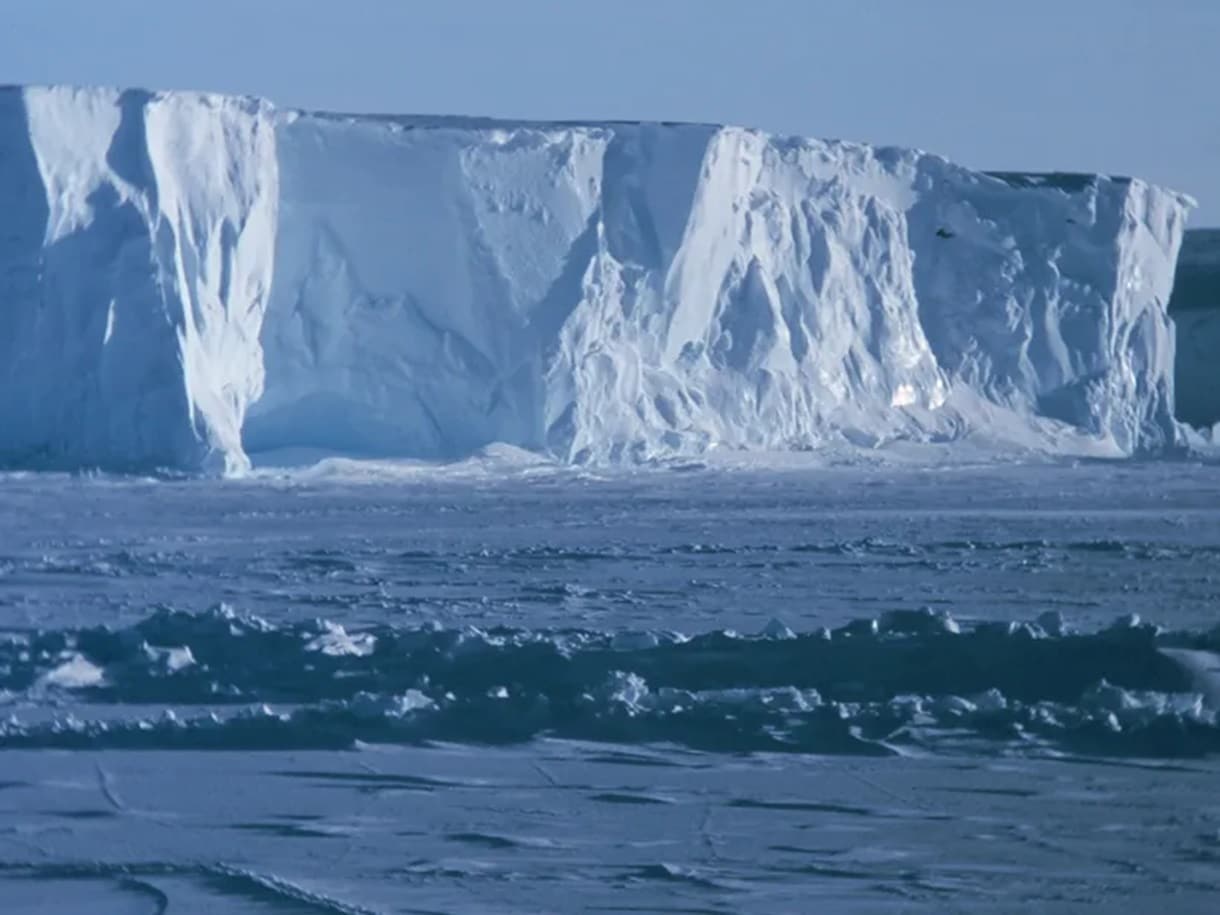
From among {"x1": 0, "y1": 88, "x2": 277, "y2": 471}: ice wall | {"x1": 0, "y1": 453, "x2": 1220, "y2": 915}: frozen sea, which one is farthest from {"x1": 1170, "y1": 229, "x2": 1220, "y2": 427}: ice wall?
{"x1": 0, "y1": 453, "x2": 1220, "y2": 915}: frozen sea

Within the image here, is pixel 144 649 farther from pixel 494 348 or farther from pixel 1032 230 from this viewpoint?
pixel 1032 230

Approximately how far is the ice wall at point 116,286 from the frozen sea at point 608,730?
20.2 feet

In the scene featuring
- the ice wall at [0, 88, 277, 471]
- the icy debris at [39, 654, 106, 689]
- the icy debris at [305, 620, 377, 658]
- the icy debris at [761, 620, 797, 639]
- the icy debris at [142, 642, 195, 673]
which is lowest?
the icy debris at [39, 654, 106, 689]

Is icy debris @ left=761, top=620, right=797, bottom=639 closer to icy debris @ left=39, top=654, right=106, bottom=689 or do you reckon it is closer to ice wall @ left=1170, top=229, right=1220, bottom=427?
icy debris @ left=39, top=654, right=106, bottom=689

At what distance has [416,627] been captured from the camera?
24.0 ft

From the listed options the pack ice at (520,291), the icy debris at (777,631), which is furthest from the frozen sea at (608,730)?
the pack ice at (520,291)

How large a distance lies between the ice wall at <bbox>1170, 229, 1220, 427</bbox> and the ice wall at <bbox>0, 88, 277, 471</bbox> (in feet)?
70.5

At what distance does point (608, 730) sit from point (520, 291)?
565 inches

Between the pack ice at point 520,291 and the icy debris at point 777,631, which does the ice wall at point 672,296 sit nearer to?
the pack ice at point 520,291

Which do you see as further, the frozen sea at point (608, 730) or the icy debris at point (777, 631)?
the icy debris at point (777, 631)

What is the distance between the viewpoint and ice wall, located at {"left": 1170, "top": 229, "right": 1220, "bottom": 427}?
34.1m

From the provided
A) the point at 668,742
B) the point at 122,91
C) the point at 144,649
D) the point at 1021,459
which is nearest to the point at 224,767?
the point at 668,742

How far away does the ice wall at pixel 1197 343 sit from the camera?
34125mm

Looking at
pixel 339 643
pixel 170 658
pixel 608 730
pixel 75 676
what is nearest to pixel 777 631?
pixel 608 730
